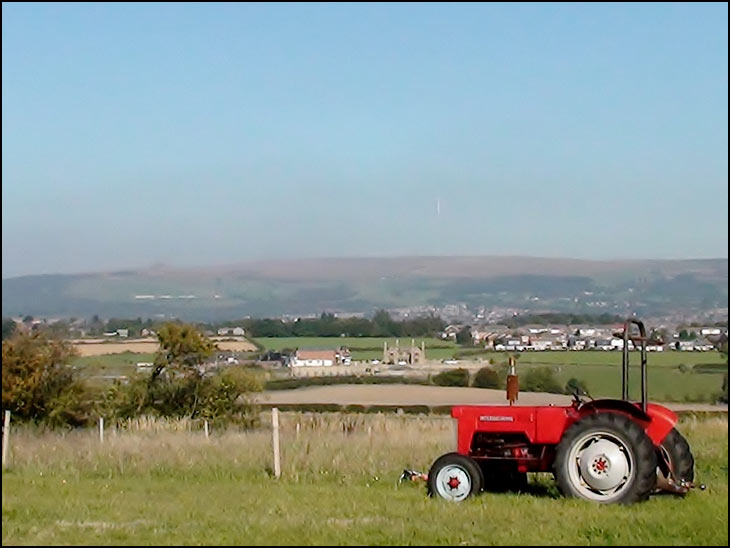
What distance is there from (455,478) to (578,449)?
1.36 m

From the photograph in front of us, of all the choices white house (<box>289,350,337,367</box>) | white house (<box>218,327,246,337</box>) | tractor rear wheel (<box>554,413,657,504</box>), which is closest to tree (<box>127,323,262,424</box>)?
white house (<box>218,327,246,337</box>)

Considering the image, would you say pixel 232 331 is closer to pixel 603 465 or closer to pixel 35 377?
pixel 35 377

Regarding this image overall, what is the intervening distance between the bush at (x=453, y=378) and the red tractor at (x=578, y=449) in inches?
344

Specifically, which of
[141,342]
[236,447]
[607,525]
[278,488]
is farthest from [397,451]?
[141,342]

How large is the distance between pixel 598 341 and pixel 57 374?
15.1m

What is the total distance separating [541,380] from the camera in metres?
17.7

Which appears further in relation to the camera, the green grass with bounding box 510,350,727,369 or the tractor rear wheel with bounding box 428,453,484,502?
the green grass with bounding box 510,350,727,369

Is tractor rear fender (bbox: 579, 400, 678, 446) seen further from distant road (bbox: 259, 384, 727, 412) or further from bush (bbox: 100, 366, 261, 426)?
bush (bbox: 100, 366, 261, 426)

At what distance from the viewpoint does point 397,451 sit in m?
16.7

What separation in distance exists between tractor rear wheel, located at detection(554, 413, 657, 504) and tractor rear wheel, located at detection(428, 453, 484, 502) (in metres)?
0.90

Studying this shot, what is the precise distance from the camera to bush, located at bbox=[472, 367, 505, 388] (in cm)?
2120

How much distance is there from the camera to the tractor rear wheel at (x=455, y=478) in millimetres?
12195

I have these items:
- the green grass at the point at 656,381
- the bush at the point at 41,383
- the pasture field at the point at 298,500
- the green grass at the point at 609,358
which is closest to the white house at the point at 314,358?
the pasture field at the point at 298,500

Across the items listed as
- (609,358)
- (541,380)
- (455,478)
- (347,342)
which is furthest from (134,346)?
(455,478)
